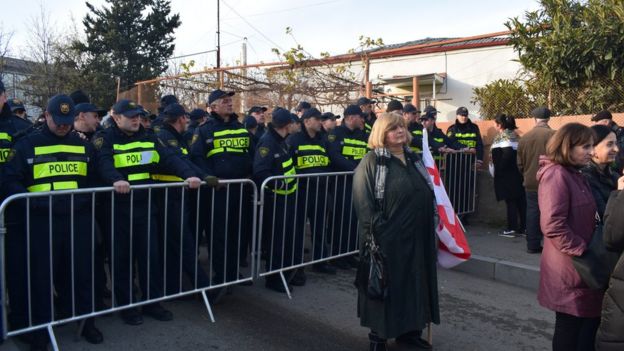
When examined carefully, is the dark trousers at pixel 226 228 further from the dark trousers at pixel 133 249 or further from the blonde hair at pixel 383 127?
the blonde hair at pixel 383 127

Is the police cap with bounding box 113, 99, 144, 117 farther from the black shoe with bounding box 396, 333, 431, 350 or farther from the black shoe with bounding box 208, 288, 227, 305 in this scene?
the black shoe with bounding box 396, 333, 431, 350

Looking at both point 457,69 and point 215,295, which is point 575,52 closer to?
point 215,295

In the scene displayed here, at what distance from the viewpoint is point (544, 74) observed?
910cm

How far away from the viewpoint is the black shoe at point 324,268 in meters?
6.26

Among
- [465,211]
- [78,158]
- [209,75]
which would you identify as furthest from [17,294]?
[209,75]

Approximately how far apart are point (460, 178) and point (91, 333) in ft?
20.3

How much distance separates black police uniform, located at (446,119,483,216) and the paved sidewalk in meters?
0.93

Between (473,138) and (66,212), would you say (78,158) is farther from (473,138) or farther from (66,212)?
(473,138)

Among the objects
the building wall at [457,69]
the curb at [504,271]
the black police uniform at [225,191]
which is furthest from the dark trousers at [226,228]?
the building wall at [457,69]

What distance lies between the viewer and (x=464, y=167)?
8.52 meters

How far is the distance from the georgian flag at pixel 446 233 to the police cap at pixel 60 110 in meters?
2.85

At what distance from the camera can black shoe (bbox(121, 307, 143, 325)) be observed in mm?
4512

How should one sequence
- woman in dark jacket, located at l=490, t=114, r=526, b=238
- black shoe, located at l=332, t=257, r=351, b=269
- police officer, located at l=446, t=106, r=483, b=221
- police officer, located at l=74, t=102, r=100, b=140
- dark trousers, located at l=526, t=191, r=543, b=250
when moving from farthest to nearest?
police officer, located at l=446, t=106, r=483, b=221 → woman in dark jacket, located at l=490, t=114, r=526, b=238 → dark trousers, located at l=526, t=191, r=543, b=250 → black shoe, located at l=332, t=257, r=351, b=269 → police officer, located at l=74, t=102, r=100, b=140

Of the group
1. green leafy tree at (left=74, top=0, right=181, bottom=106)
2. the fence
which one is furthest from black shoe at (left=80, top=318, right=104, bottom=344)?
green leafy tree at (left=74, top=0, right=181, bottom=106)
